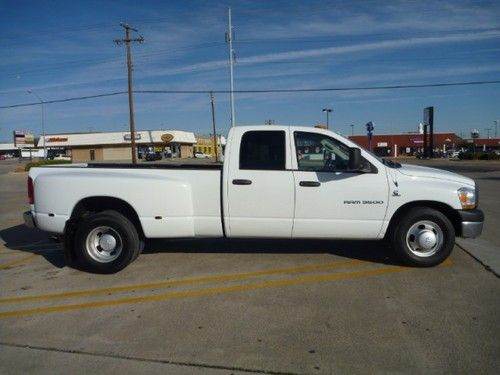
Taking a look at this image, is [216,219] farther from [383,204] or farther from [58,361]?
[58,361]

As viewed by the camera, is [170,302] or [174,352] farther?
[170,302]

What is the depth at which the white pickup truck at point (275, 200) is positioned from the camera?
625 cm

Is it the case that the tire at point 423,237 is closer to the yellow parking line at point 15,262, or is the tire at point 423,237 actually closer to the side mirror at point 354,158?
the side mirror at point 354,158

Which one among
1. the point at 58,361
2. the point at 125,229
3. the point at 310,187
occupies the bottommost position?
the point at 58,361

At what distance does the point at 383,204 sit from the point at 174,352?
3444 millimetres

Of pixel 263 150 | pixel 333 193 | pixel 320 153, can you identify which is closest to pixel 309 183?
pixel 333 193

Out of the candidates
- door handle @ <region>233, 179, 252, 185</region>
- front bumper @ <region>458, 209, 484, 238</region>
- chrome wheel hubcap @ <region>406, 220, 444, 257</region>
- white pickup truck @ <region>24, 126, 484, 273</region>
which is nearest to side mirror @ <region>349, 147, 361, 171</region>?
white pickup truck @ <region>24, 126, 484, 273</region>

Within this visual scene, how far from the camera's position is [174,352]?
4.01 meters

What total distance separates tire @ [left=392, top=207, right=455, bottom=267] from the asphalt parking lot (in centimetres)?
17

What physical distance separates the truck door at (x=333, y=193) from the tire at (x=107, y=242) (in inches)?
85.0

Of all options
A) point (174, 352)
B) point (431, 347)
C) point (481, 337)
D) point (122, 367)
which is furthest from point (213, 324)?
point (481, 337)

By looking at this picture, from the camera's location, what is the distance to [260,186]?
20.6 feet

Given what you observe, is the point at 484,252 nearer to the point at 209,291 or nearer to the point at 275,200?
the point at 275,200

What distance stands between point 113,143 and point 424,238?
84878 millimetres
